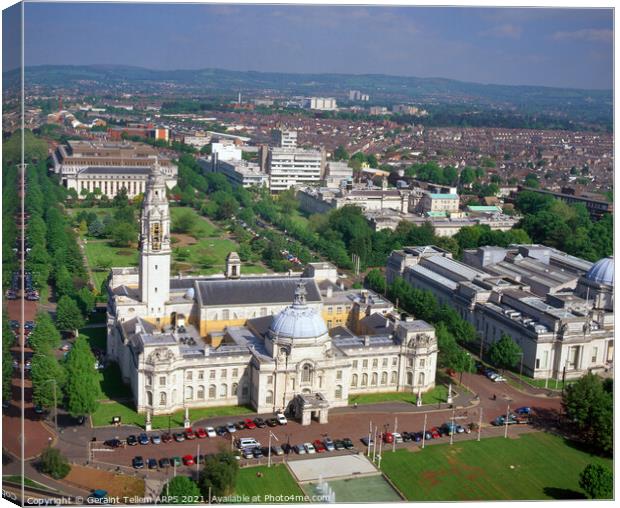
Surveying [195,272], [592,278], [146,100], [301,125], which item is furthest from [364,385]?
[146,100]

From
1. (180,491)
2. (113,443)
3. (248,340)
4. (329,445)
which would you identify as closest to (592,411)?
(329,445)

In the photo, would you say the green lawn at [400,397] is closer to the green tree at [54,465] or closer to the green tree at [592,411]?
the green tree at [592,411]

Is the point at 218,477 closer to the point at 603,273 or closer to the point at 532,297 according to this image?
the point at 532,297

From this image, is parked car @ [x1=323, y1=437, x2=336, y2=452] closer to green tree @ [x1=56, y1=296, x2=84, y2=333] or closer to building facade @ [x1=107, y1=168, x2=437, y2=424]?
building facade @ [x1=107, y1=168, x2=437, y2=424]

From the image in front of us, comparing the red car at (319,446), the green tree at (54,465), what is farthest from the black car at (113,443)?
the red car at (319,446)

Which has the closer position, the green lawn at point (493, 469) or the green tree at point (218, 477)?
the green tree at point (218, 477)

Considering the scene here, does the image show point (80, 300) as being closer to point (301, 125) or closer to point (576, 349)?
point (576, 349)

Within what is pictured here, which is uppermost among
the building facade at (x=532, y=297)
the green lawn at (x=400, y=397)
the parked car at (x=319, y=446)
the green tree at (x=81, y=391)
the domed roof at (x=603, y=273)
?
the domed roof at (x=603, y=273)
